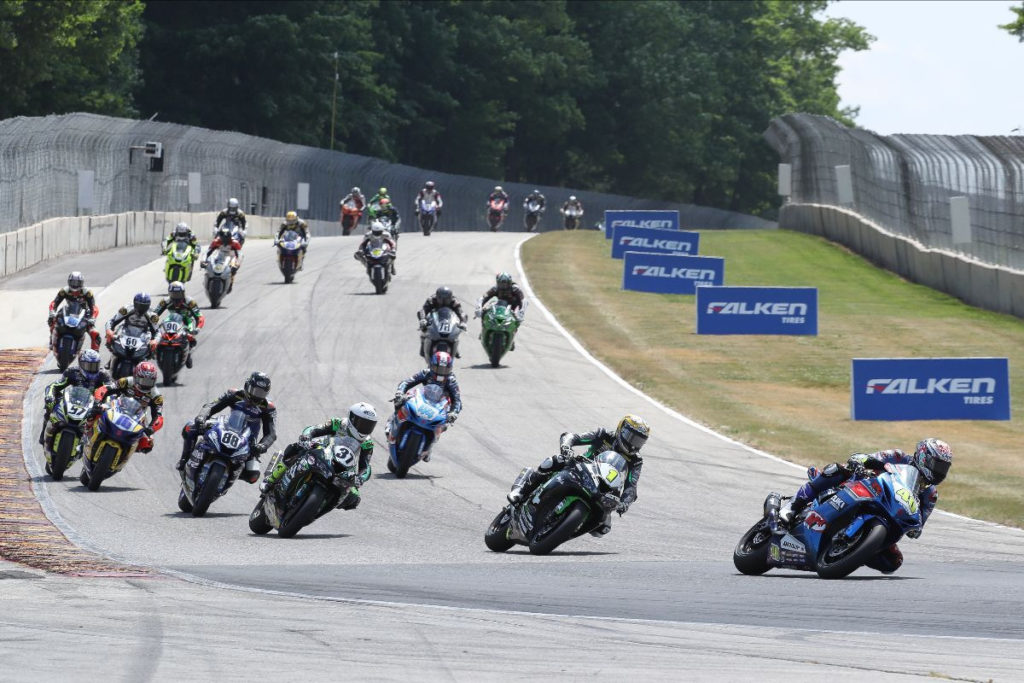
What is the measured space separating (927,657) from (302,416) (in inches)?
612

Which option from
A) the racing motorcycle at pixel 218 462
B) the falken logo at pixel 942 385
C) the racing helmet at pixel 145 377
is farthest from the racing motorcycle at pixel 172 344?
the falken logo at pixel 942 385

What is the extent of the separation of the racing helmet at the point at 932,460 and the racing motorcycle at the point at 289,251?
26564 millimetres

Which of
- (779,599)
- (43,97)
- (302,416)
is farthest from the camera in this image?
(43,97)

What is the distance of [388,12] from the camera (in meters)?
91.2

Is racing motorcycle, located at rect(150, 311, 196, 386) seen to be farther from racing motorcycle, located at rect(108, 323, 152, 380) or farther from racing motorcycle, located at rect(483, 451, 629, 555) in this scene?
racing motorcycle, located at rect(483, 451, 629, 555)

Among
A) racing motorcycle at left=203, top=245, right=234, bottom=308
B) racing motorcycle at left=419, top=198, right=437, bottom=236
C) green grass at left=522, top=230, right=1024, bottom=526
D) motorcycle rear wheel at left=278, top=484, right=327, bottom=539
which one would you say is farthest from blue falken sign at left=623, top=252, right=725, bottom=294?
motorcycle rear wheel at left=278, top=484, right=327, bottom=539

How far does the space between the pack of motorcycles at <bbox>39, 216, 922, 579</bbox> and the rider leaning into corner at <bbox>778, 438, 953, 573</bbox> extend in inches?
2.6

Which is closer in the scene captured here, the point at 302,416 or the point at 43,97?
the point at 302,416

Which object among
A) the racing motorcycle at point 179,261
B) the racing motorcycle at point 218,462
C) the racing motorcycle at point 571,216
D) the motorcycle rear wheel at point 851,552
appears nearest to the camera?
the motorcycle rear wheel at point 851,552

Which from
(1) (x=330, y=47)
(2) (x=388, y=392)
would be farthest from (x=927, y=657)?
(1) (x=330, y=47)

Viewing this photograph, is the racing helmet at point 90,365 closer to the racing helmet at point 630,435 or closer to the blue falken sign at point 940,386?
the racing helmet at point 630,435

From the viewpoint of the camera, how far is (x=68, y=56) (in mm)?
63562

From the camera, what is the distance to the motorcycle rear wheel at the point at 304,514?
49.5 ft

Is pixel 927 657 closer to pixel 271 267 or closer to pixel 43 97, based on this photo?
pixel 271 267
